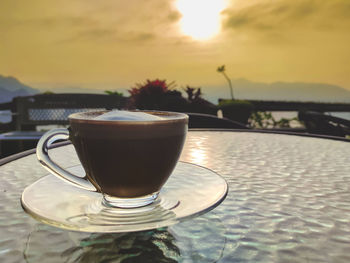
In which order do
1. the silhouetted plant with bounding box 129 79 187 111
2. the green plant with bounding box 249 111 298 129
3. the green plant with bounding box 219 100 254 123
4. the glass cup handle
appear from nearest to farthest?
the glass cup handle
the silhouetted plant with bounding box 129 79 187 111
the green plant with bounding box 219 100 254 123
the green plant with bounding box 249 111 298 129

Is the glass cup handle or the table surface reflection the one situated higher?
the glass cup handle

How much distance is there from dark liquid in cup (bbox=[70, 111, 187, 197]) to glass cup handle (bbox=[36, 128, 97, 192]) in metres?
0.02

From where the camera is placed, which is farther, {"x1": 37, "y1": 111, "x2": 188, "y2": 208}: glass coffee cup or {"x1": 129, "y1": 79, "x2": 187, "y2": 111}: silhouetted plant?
{"x1": 129, "y1": 79, "x2": 187, "y2": 111}: silhouetted plant

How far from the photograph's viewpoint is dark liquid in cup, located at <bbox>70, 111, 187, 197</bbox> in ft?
1.30

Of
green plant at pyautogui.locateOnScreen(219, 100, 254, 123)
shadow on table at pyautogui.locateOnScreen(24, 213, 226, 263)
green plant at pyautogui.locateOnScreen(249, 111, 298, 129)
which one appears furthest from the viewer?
green plant at pyautogui.locateOnScreen(249, 111, 298, 129)

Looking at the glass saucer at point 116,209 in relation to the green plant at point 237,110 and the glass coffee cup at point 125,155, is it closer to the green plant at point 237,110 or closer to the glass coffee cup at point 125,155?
the glass coffee cup at point 125,155

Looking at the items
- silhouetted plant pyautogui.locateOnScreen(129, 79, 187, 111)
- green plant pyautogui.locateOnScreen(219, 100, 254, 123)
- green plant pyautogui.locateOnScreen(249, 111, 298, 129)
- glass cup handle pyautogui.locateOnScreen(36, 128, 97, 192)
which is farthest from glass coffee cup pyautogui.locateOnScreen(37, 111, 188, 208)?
green plant pyautogui.locateOnScreen(249, 111, 298, 129)

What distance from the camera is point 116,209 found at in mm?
429

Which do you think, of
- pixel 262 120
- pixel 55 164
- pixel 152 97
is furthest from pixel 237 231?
pixel 262 120

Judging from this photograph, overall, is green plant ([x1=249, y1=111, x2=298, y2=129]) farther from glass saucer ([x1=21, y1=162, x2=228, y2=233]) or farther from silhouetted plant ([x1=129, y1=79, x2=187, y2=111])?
glass saucer ([x1=21, y1=162, x2=228, y2=233])

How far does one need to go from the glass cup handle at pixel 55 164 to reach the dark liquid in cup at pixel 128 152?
0.07 ft

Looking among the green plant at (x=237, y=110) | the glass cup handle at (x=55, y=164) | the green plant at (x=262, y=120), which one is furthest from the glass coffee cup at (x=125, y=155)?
the green plant at (x=262, y=120)

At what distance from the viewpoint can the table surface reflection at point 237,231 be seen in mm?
326

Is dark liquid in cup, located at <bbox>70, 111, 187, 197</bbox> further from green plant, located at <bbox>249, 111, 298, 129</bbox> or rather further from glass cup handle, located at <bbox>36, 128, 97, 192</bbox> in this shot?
green plant, located at <bbox>249, 111, 298, 129</bbox>
